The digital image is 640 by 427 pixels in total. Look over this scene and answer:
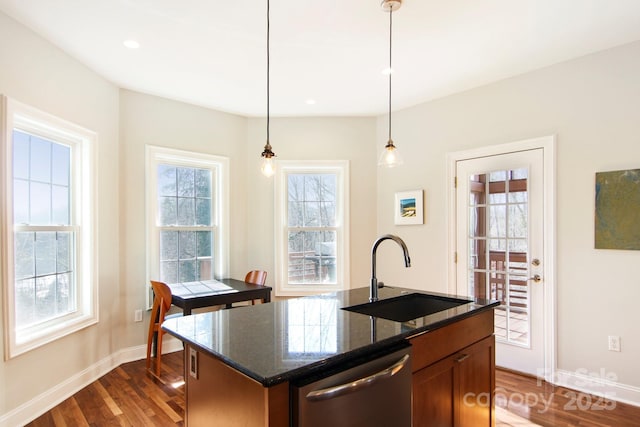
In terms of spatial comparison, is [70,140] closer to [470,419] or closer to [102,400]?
[102,400]

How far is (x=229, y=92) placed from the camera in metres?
3.73

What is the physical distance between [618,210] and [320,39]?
2.58 meters

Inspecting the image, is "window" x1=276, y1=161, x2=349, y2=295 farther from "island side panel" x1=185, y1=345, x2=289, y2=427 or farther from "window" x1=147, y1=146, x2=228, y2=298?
"island side panel" x1=185, y1=345, x2=289, y2=427

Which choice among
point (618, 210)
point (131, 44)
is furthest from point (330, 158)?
point (618, 210)

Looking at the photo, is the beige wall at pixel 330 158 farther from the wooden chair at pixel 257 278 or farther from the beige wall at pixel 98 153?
the beige wall at pixel 98 153

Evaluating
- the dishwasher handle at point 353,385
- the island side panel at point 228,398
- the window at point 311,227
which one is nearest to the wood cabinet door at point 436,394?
the dishwasher handle at point 353,385

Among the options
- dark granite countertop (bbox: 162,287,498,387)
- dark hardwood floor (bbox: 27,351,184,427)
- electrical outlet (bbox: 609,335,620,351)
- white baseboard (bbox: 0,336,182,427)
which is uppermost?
dark granite countertop (bbox: 162,287,498,387)

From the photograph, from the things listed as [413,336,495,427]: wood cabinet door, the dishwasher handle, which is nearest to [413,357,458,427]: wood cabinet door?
[413,336,495,427]: wood cabinet door

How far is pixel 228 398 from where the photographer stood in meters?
1.24

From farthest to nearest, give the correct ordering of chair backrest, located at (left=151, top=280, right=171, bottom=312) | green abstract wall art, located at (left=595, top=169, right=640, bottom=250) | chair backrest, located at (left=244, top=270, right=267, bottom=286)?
chair backrest, located at (left=244, top=270, right=267, bottom=286) < chair backrest, located at (left=151, top=280, right=171, bottom=312) < green abstract wall art, located at (left=595, top=169, right=640, bottom=250)

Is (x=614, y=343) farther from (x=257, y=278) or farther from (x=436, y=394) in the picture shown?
(x=257, y=278)

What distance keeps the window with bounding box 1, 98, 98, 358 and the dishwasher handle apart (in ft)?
7.79

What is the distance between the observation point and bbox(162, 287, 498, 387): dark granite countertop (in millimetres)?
1144

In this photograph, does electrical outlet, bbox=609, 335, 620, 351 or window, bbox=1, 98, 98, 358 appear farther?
electrical outlet, bbox=609, 335, 620, 351
